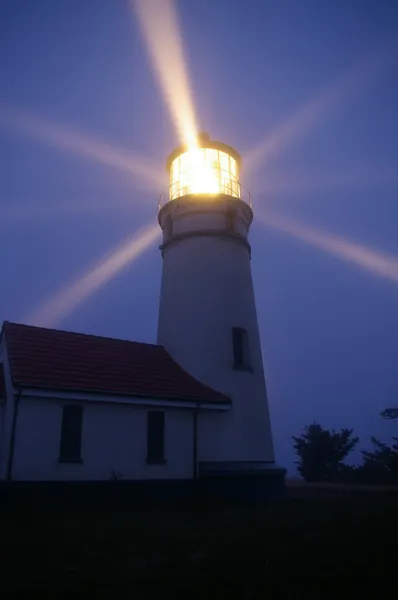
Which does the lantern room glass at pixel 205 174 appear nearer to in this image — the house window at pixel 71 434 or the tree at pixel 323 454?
the house window at pixel 71 434

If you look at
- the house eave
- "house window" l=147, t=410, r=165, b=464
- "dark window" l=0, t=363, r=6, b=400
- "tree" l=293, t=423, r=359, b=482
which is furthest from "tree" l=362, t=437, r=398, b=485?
"dark window" l=0, t=363, r=6, b=400

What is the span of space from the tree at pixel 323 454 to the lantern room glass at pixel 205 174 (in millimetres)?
16095

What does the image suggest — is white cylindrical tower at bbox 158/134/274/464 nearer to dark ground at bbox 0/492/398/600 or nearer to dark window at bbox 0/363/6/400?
dark ground at bbox 0/492/398/600

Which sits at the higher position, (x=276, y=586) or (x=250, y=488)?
(x=250, y=488)

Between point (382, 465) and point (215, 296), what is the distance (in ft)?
45.2

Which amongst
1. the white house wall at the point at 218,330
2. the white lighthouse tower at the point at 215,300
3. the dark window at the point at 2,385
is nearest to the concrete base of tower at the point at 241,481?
the white lighthouse tower at the point at 215,300

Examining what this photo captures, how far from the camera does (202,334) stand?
1850 cm

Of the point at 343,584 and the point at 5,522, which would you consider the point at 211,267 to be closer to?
the point at 5,522

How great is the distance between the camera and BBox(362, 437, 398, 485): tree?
23656mm

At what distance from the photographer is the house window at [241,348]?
18.5 meters

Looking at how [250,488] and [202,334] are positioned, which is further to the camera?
[202,334]

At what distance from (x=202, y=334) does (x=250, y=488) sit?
5.66 metres

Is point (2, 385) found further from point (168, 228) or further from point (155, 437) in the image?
point (168, 228)

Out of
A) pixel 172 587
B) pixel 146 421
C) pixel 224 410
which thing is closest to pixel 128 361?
pixel 146 421
